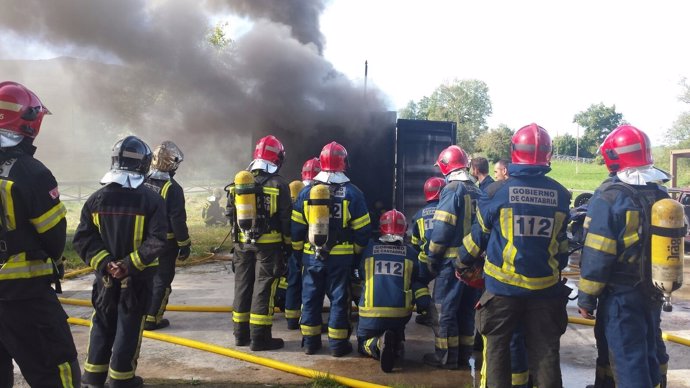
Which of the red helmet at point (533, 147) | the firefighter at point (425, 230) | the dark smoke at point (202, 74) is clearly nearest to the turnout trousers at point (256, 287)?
the firefighter at point (425, 230)

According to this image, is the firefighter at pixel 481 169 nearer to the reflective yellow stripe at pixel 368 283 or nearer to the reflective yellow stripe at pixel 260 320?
the reflective yellow stripe at pixel 368 283

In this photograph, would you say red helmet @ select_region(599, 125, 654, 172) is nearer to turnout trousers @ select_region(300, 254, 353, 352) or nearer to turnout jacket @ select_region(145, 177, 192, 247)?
turnout trousers @ select_region(300, 254, 353, 352)

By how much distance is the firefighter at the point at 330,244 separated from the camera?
4461mm

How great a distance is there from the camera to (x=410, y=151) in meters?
8.92

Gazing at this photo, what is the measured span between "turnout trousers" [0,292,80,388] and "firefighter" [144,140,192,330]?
2.13 metres

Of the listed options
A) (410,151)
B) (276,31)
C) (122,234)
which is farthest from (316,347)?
(276,31)

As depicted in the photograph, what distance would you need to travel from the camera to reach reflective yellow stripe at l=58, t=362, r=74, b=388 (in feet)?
8.69

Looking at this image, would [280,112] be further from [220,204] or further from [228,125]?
[220,204]

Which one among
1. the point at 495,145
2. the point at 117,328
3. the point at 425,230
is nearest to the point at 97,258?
the point at 117,328

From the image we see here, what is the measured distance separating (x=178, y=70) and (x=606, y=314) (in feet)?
30.1

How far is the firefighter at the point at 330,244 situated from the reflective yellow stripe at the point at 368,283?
20 cm

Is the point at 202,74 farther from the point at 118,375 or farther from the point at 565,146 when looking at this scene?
the point at 565,146

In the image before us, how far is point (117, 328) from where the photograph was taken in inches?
134

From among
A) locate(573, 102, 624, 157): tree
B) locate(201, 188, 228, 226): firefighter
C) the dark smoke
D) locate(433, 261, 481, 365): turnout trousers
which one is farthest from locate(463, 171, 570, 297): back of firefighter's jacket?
locate(573, 102, 624, 157): tree
